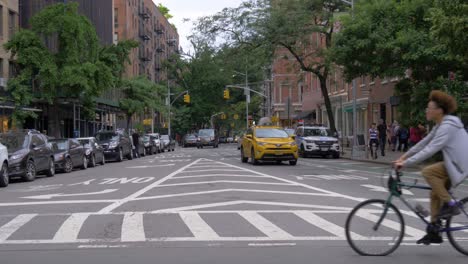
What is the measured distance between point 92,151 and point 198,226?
2075 cm

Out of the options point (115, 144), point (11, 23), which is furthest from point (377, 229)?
point (11, 23)

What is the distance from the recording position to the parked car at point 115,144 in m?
33.3

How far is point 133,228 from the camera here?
357 inches

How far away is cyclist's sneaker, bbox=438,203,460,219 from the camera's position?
670 centimetres

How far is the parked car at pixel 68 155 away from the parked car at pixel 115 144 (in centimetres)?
544

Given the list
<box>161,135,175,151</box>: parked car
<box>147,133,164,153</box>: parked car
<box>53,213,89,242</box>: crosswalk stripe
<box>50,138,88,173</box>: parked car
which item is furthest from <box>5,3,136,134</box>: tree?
<box>161,135,175,151</box>: parked car

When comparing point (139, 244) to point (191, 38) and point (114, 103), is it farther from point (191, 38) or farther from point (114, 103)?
point (114, 103)

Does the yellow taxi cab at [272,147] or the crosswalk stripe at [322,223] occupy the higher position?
the yellow taxi cab at [272,147]

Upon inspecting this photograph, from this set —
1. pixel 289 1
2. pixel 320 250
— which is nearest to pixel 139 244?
pixel 320 250

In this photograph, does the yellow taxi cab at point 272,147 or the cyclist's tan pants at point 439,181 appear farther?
the yellow taxi cab at point 272,147

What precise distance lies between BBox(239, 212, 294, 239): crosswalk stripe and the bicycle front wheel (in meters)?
1.35

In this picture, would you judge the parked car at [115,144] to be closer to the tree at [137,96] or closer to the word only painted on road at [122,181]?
the word only painted on road at [122,181]

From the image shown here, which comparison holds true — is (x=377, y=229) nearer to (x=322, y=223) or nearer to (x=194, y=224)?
(x=322, y=223)

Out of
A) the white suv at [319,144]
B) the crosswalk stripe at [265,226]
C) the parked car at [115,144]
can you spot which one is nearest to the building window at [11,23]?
the parked car at [115,144]
